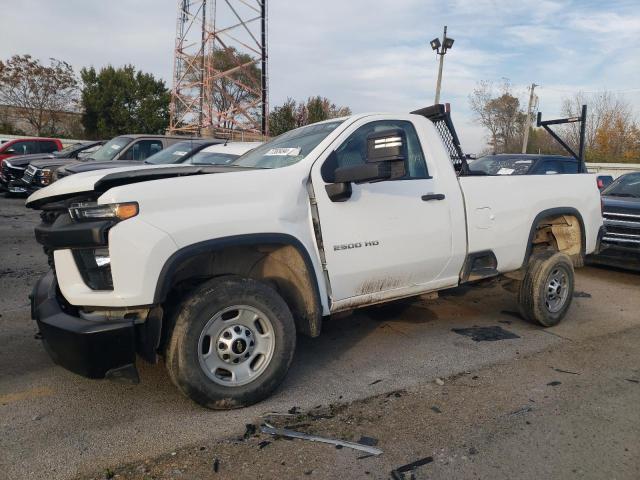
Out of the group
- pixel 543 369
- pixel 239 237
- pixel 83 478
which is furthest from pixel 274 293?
pixel 543 369

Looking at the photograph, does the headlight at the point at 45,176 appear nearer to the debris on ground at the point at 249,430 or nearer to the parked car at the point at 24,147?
the parked car at the point at 24,147

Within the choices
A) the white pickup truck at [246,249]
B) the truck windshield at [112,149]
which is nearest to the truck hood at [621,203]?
the white pickup truck at [246,249]

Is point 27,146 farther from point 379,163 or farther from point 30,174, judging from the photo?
point 379,163

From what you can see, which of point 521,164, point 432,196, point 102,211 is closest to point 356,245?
point 432,196

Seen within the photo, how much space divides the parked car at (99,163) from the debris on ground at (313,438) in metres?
5.29

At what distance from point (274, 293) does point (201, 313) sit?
20.0 inches

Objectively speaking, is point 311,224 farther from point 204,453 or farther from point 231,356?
point 204,453

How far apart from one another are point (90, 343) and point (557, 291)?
14.8ft

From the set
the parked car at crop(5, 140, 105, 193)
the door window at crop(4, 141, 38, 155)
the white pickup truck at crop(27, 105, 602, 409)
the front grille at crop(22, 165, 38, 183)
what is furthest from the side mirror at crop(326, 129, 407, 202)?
the door window at crop(4, 141, 38, 155)

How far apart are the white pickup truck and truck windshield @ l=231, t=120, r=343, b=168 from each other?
2cm

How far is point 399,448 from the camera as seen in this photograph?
3049 millimetres

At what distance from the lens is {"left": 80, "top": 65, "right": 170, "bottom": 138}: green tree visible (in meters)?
38.3

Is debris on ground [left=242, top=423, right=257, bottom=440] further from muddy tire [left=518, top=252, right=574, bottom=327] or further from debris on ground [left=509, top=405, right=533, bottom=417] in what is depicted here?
muddy tire [left=518, top=252, right=574, bottom=327]

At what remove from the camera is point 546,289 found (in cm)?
525
